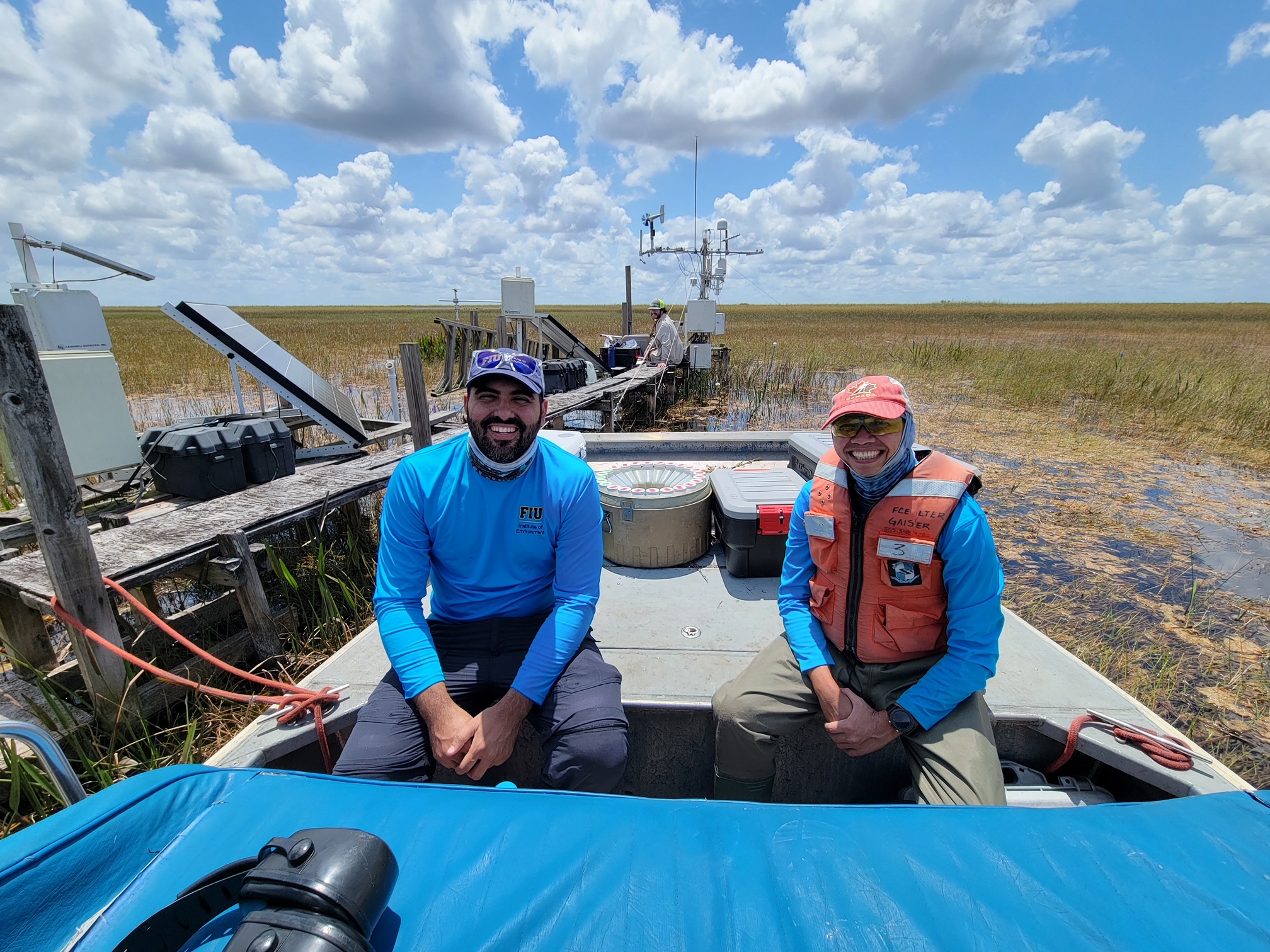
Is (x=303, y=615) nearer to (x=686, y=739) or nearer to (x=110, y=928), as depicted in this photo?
(x=686, y=739)

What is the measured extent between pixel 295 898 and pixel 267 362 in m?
5.40

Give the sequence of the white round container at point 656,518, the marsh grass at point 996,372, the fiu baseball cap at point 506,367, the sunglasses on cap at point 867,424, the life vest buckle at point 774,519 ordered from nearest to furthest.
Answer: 1. the sunglasses on cap at point 867,424
2. the fiu baseball cap at point 506,367
3. the life vest buckle at point 774,519
4. the white round container at point 656,518
5. the marsh grass at point 996,372

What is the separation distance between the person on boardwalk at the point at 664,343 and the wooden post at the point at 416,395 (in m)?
10.4

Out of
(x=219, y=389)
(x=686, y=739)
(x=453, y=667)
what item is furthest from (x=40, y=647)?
(x=219, y=389)

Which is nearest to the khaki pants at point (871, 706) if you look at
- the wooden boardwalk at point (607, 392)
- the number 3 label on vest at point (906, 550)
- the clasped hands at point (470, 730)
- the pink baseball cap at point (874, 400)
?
the number 3 label on vest at point (906, 550)

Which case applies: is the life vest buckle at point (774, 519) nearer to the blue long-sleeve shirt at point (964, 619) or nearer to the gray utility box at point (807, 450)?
the gray utility box at point (807, 450)

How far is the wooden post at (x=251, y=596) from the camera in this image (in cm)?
376

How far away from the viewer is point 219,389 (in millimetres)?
13578

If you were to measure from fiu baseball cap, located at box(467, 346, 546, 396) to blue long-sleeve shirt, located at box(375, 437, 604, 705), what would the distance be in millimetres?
335

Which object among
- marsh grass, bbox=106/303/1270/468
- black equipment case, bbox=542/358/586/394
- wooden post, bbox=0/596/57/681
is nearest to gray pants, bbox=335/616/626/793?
wooden post, bbox=0/596/57/681

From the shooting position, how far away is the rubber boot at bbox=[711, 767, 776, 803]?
2.23 m

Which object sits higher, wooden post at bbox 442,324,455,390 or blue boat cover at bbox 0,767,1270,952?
wooden post at bbox 442,324,455,390

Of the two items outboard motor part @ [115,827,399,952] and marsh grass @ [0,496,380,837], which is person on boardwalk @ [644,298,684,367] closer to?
marsh grass @ [0,496,380,837]

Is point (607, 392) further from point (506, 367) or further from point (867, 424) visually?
point (867, 424)
